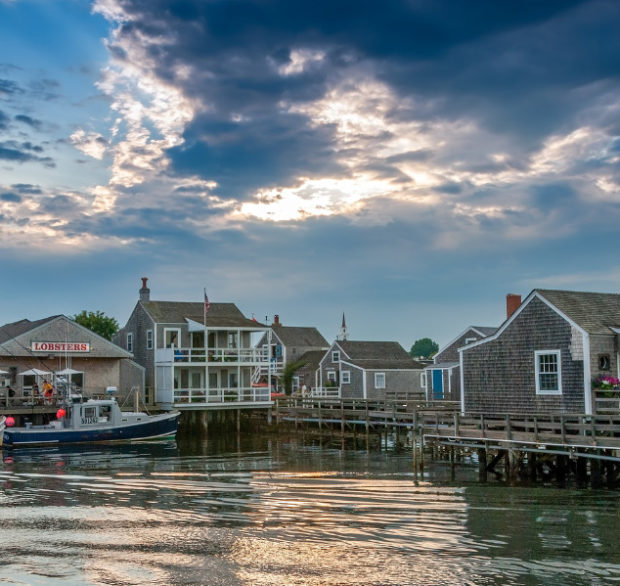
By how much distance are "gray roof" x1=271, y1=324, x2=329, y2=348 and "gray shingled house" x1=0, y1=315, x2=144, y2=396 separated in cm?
2867

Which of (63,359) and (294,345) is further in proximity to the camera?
(294,345)

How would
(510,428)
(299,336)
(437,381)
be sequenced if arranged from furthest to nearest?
1. (299,336)
2. (437,381)
3. (510,428)

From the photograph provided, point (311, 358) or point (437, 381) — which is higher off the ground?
point (311, 358)

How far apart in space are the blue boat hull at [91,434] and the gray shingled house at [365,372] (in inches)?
902

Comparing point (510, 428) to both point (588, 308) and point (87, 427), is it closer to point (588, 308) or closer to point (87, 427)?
point (588, 308)

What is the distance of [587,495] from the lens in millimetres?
23109

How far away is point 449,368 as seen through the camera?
54.0 metres

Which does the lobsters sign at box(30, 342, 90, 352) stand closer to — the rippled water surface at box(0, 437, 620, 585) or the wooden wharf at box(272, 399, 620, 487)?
the rippled water surface at box(0, 437, 620, 585)

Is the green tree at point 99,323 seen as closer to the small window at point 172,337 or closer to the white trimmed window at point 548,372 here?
the small window at point 172,337

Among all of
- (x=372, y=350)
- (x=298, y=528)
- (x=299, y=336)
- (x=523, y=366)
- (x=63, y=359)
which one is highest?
(x=299, y=336)

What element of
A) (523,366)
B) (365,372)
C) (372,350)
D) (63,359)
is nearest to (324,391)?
(365,372)

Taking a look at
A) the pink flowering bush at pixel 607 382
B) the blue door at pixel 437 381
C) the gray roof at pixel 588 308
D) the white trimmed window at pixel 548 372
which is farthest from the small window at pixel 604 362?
the blue door at pixel 437 381

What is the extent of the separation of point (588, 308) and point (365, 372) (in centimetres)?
3378


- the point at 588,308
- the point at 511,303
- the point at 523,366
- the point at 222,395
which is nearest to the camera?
the point at 588,308
